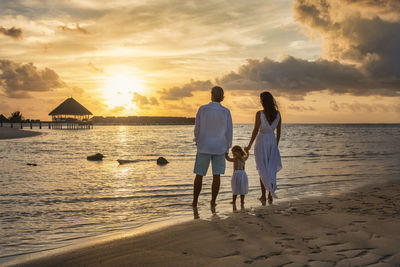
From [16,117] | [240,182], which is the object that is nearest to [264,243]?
[240,182]

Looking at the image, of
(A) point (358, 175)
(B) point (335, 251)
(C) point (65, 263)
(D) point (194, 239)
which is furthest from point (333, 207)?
(A) point (358, 175)

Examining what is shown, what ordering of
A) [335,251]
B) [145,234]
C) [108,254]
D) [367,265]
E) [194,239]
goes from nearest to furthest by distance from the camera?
1. [367,265]
2. [335,251]
3. [108,254]
4. [194,239]
5. [145,234]

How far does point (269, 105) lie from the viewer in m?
6.01

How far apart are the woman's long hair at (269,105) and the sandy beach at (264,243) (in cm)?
190

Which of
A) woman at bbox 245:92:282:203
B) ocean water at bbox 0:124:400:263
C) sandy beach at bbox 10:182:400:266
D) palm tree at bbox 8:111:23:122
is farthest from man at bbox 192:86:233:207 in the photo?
palm tree at bbox 8:111:23:122

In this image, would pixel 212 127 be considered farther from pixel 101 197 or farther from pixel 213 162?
pixel 101 197

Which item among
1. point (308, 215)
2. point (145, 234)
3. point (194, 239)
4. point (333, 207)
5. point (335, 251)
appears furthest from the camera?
point (333, 207)

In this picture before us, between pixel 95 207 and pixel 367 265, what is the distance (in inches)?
200

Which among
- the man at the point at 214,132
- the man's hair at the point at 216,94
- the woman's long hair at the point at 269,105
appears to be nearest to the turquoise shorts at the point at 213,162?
the man at the point at 214,132

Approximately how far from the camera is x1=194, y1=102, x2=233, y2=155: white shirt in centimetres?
545

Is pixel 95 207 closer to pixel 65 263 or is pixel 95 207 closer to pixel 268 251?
pixel 65 263

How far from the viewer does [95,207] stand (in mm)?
6301

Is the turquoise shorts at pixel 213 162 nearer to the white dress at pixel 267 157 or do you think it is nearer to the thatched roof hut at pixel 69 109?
the white dress at pixel 267 157

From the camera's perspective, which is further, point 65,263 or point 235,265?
point 65,263
